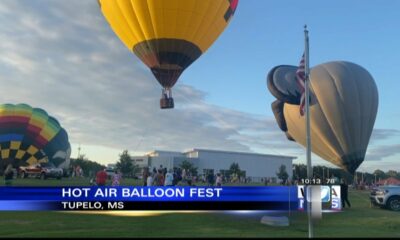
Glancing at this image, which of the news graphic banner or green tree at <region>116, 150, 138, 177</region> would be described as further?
green tree at <region>116, 150, 138, 177</region>

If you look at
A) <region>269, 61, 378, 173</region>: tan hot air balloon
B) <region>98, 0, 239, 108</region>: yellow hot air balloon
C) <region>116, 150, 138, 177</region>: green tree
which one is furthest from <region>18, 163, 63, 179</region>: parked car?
<region>116, 150, 138, 177</region>: green tree

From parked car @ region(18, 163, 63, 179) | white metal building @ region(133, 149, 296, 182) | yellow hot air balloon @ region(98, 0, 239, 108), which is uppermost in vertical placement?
yellow hot air balloon @ region(98, 0, 239, 108)

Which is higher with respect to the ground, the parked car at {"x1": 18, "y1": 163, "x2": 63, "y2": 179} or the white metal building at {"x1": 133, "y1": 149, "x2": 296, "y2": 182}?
the white metal building at {"x1": 133, "y1": 149, "x2": 296, "y2": 182}

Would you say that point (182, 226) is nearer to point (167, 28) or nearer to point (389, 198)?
point (389, 198)

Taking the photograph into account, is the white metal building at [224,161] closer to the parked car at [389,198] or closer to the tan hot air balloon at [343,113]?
the tan hot air balloon at [343,113]

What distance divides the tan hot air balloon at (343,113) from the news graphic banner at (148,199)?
16.2m

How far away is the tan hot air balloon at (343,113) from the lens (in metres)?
34.5

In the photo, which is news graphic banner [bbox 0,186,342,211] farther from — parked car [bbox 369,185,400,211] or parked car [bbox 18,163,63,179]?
parked car [bbox 18,163,63,179]

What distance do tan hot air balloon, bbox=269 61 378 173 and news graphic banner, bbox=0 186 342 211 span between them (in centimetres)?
1623

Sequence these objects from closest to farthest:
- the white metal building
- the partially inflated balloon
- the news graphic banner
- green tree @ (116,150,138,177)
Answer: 1. the news graphic banner
2. the partially inflated balloon
3. green tree @ (116,150,138,177)
4. the white metal building

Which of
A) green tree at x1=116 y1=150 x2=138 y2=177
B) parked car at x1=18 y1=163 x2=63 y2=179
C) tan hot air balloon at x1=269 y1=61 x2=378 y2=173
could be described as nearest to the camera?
tan hot air balloon at x1=269 y1=61 x2=378 y2=173

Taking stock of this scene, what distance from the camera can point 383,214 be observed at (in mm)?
19641

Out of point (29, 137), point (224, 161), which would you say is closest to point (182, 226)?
point (29, 137)

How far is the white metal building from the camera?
122938mm
